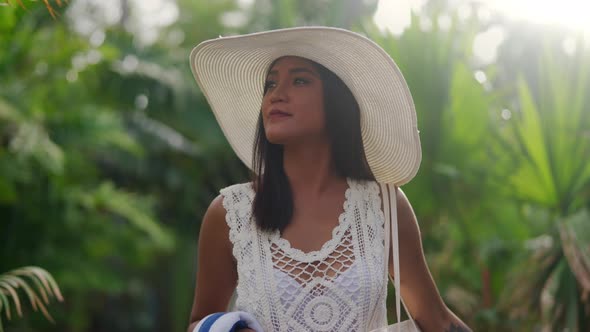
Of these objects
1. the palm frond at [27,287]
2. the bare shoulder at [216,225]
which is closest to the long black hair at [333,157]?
the bare shoulder at [216,225]

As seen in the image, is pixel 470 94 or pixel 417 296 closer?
pixel 417 296

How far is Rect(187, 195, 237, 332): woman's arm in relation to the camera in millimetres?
Answer: 2367

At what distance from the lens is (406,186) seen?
5473mm

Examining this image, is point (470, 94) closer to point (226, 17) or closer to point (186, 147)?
point (186, 147)

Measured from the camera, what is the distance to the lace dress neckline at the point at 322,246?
2.22 meters

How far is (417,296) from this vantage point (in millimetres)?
2369

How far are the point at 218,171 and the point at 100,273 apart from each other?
3.23 m

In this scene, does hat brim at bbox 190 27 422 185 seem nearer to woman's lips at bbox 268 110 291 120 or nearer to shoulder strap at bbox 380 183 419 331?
shoulder strap at bbox 380 183 419 331

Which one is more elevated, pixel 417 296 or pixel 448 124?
pixel 448 124

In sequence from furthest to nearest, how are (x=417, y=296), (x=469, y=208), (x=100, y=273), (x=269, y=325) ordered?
(x=100, y=273) < (x=469, y=208) < (x=417, y=296) < (x=269, y=325)

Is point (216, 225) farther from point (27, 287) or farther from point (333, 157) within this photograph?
Answer: point (27, 287)

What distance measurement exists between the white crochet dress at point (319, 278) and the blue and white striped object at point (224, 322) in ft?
0.38

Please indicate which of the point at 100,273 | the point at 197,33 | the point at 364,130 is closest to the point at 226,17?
the point at 197,33

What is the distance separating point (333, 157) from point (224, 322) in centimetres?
68
